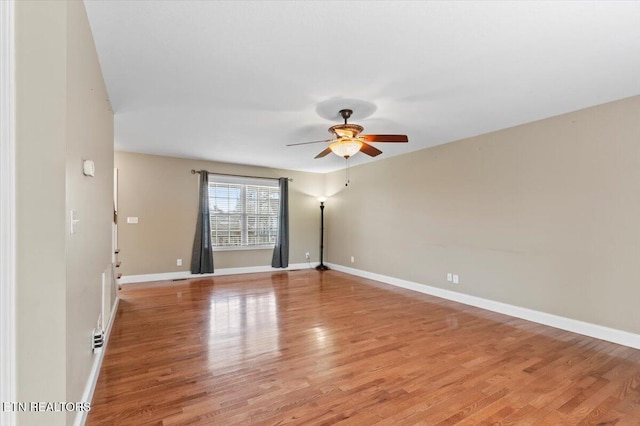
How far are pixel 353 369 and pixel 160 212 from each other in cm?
493

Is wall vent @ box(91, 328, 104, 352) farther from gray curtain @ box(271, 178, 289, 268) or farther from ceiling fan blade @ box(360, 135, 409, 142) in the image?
gray curtain @ box(271, 178, 289, 268)

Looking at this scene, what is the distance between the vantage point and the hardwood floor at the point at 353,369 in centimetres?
181

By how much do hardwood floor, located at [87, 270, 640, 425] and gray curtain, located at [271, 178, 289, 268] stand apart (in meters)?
2.73

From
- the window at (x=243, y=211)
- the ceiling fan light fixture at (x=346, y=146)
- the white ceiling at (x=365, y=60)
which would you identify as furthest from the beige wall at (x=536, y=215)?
the window at (x=243, y=211)

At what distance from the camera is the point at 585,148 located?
3.17m

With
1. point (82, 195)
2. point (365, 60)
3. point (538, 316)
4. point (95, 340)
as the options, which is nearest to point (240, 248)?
point (95, 340)

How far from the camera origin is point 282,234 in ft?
22.1

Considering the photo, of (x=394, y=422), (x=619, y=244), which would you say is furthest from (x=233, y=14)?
(x=619, y=244)

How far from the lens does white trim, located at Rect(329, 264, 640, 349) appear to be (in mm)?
2881

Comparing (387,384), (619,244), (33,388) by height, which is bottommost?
(387,384)

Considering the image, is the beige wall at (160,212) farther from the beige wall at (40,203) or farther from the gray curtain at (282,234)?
the beige wall at (40,203)

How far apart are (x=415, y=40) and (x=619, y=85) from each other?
2146 millimetres

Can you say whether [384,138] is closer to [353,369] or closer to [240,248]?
[353,369]

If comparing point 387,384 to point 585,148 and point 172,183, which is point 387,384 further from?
point 172,183
